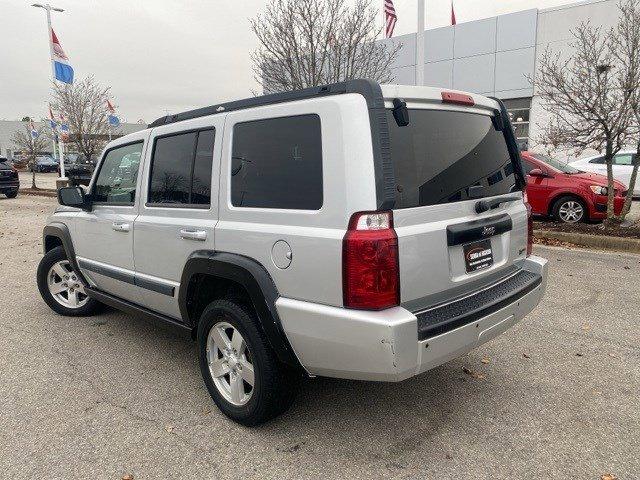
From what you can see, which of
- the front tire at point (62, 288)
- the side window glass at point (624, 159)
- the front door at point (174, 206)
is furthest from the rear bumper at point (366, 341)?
the side window glass at point (624, 159)

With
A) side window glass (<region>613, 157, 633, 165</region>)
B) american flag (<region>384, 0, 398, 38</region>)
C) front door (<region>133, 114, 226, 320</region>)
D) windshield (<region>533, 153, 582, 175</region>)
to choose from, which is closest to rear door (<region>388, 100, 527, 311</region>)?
front door (<region>133, 114, 226, 320</region>)

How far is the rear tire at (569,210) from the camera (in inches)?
366

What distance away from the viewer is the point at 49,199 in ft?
63.5

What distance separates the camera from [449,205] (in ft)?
8.62

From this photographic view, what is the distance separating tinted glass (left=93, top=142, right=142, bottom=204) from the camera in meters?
3.78

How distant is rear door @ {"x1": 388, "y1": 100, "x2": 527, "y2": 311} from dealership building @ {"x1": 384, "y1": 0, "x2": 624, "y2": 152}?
1835 centimetres

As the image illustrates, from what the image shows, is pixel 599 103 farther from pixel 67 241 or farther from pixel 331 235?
pixel 67 241

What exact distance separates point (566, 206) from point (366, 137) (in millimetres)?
8598

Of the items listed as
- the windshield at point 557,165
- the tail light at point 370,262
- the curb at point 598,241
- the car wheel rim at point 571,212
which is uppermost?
the windshield at point 557,165

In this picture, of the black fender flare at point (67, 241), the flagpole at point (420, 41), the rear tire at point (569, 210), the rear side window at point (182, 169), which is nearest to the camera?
the rear side window at point (182, 169)

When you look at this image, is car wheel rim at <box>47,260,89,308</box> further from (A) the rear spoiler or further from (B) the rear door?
(A) the rear spoiler

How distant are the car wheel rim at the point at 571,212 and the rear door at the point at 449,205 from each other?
716cm

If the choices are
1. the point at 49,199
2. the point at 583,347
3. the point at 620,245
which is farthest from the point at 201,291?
the point at 49,199

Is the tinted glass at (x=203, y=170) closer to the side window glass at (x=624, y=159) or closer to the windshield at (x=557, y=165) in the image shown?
the windshield at (x=557, y=165)
